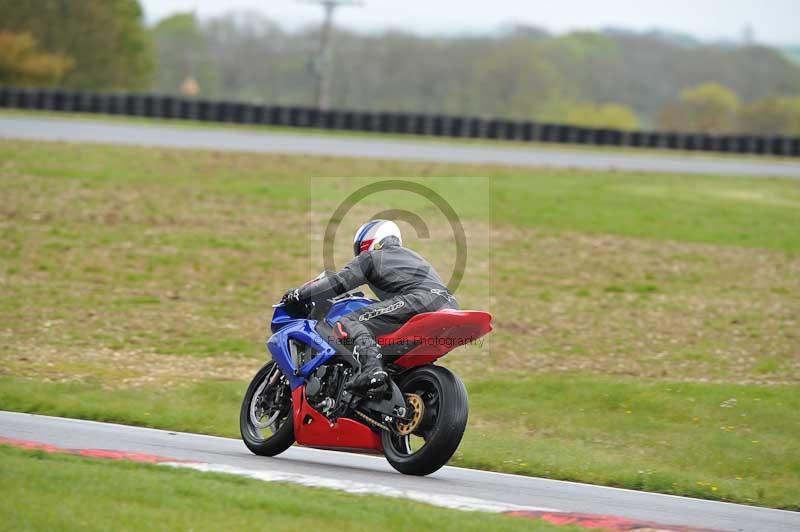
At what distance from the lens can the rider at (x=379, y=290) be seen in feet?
28.9

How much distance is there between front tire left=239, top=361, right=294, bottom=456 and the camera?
9.48 meters

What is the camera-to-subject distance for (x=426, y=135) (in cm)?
4103

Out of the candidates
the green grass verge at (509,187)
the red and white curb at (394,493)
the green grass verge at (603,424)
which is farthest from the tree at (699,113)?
the red and white curb at (394,493)

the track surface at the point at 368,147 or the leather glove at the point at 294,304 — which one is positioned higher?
the leather glove at the point at 294,304

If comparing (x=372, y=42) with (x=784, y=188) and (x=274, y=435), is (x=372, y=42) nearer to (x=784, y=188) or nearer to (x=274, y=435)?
(x=784, y=188)

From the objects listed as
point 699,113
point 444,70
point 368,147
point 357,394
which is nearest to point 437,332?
point 357,394

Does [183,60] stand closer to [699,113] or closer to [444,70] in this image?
[444,70]

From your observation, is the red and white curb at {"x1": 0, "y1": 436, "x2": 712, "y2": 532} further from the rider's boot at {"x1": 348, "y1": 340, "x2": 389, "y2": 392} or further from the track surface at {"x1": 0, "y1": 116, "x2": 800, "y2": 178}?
the track surface at {"x1": 0, "y1": 116, "x2": 800, "y2": 178}

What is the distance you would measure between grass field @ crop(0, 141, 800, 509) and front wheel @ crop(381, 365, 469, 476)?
5.41 feet

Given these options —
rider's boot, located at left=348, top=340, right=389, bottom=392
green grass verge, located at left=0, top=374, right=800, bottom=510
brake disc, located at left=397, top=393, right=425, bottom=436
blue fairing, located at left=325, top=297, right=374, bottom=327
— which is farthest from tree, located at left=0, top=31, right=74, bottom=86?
brake disc, located at left=397, top=393, right=425, bottom=436

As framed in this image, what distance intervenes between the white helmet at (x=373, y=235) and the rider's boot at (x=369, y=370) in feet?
2.69

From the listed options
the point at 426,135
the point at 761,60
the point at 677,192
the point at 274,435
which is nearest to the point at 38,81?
the point at 426,135

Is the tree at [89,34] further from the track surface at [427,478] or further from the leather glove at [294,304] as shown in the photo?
the leather glove at [294,304]

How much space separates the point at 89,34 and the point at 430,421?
244ft
